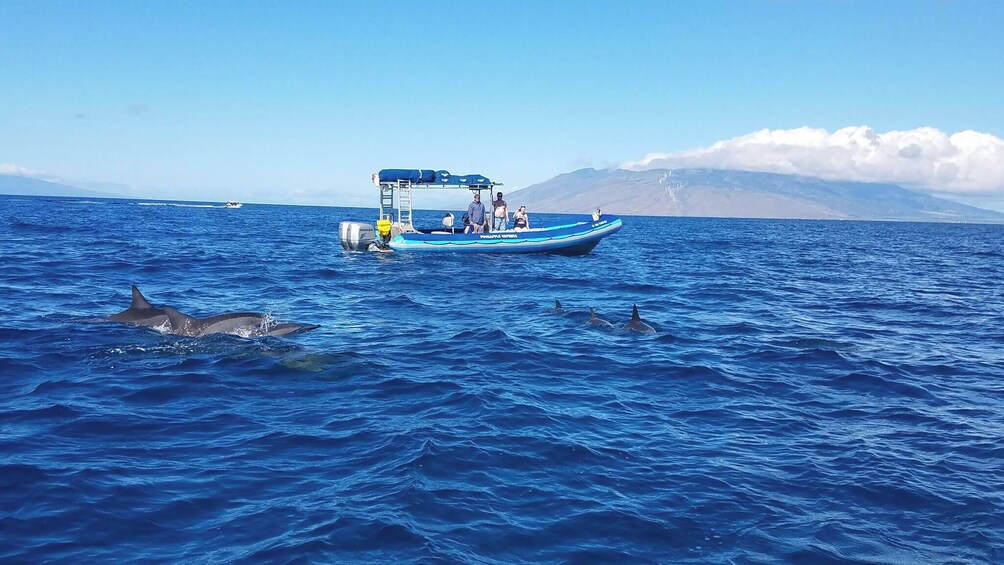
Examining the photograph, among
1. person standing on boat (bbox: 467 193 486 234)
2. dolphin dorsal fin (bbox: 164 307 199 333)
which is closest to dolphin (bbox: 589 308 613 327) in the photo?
dolphin dorsal fin (bbox: 164 307 199 333)

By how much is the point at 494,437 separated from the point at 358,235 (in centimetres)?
2807

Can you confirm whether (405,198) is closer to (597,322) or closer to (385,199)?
(385,199)

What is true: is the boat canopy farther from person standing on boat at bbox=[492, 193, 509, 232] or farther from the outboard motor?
the outboard motor

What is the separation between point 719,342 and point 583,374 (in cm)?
472

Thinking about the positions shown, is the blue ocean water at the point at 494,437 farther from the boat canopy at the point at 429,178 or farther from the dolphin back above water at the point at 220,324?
the boat canopy at the point at 429,178

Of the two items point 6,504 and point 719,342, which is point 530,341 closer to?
point 719,342

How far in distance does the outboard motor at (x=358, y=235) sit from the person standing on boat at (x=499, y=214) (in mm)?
6440

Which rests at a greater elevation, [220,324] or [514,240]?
[514,240]

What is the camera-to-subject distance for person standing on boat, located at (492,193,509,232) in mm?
34875

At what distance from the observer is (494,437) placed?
345 inches

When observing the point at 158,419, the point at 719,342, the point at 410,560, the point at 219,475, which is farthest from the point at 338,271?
the point at 410,560

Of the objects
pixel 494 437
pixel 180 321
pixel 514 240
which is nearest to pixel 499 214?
pixel 514 240

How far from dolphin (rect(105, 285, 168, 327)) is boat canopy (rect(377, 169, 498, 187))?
21.1 meters

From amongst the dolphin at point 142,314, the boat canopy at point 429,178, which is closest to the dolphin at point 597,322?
the dolphin at point 142,314
